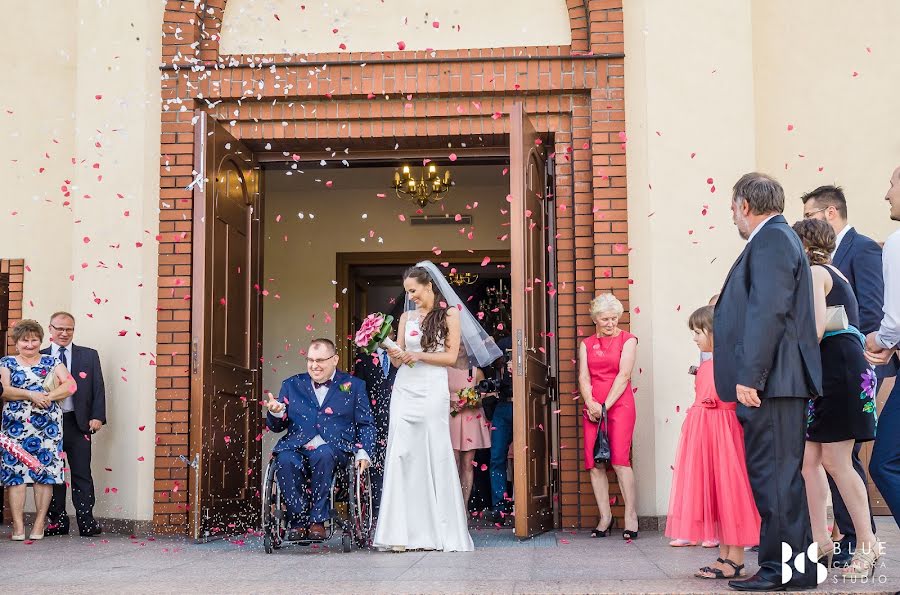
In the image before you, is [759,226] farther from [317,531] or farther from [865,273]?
[317,531]

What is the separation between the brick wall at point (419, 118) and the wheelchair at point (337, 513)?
1424 mm

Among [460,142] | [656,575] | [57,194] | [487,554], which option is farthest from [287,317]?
[656,575]

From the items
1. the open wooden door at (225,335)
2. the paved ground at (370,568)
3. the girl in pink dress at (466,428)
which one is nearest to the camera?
the paved ground at (370,568)

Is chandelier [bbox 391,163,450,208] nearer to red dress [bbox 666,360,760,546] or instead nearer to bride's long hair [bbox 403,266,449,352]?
bride's long hair [bbox 403,266,449,352]

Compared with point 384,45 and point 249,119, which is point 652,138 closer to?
point 384,45

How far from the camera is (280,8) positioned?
8680mm

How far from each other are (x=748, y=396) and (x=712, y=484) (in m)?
1.02

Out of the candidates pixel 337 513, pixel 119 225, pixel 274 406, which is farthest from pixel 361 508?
pixel 119 225

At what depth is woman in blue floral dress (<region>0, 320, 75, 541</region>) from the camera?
26.2 feet

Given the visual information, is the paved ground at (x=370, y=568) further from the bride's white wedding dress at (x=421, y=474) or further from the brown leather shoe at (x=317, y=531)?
the bride's white wedding dress at (x=421, y=474)

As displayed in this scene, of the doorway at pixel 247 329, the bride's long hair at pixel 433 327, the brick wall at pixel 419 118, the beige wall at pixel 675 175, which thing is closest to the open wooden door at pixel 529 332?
the doorway at pixel 247 329

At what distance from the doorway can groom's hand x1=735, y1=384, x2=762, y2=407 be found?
8.43ft

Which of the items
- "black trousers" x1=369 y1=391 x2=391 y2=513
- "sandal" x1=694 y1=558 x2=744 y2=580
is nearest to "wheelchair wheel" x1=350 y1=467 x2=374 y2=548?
"black trousers" x1=369 y1=391 x2=391 y2=513

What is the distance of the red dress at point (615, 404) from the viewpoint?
768cm
